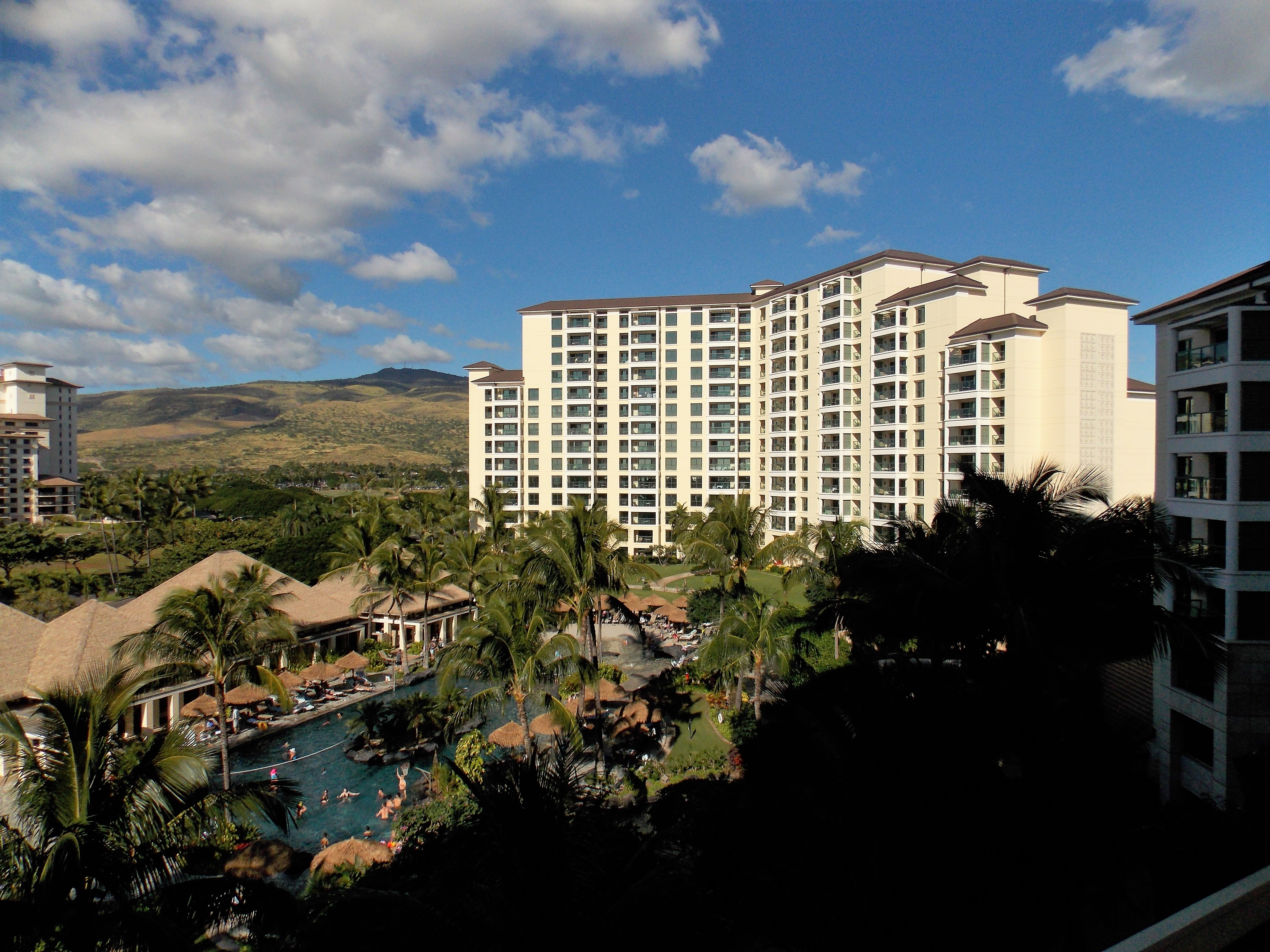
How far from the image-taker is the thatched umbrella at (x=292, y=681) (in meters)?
29.1

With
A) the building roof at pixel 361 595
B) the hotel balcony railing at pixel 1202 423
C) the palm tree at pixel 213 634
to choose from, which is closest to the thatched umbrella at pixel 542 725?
the palm tree at pixel 213 634

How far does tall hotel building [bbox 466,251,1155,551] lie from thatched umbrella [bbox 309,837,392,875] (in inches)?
739

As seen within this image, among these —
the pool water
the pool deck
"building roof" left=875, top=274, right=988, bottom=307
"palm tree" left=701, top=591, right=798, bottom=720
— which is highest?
"building roof" left=875, top=274, right=988, bottom=307

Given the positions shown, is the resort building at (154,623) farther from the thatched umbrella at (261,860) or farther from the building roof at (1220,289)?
the building roof at (1220,289)

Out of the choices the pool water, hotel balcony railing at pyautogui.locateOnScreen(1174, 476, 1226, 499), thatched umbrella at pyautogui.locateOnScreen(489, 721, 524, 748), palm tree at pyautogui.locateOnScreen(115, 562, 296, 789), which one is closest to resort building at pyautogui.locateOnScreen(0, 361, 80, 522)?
the pool water

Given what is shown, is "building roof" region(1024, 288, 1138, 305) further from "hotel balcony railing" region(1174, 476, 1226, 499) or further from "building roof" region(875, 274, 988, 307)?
"hotel balcony railing" region(1174, 476, 1226, 499)

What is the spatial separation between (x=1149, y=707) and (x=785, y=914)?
1452cm

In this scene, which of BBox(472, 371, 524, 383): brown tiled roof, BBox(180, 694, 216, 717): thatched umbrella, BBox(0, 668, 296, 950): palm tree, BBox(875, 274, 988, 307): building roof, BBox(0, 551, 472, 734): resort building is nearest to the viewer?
BBox(0, 668, 296, 950): palm tree

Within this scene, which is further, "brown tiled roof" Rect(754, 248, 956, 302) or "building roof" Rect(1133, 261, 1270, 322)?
"brown tiled roof" Rect(754, 248, 956, 302)

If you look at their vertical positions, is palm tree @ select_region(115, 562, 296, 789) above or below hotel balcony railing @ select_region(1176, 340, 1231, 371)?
below

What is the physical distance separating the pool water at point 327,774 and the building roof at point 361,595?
8.16m

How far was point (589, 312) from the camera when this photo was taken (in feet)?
222

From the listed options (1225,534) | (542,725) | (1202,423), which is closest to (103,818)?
(542,725)

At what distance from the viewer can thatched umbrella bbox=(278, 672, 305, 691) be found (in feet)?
95.5
